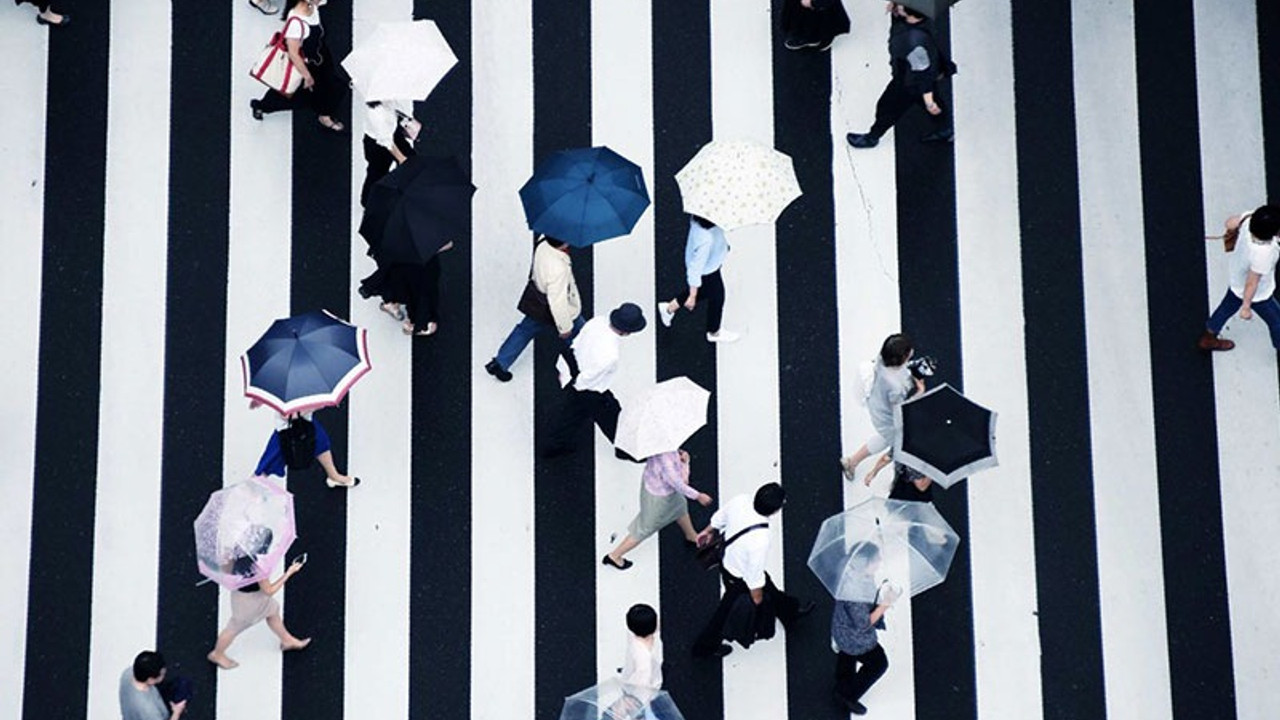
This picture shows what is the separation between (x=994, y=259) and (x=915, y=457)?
96.7 inches

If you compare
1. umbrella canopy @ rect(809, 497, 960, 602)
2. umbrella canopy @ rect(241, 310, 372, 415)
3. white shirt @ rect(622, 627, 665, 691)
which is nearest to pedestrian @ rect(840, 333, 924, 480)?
umbrella canopy @ rect(809, 497, 960, 602)

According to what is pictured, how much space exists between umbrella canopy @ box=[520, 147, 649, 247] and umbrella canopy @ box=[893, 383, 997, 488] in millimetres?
2114

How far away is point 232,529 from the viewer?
958cm

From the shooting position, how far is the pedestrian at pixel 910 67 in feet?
36.4

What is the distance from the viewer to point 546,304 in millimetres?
10773

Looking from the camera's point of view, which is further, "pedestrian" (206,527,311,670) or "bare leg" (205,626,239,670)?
"bare leg" (205,626,239,670)

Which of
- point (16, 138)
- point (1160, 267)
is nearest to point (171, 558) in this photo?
point (16, 138)

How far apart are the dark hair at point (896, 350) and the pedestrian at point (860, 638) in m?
1.15

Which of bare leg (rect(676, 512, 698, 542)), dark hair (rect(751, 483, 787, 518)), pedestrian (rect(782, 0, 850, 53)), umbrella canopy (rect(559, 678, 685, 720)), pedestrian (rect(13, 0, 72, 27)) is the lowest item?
umbrella canopy (rect(559, 678, 685, 720))

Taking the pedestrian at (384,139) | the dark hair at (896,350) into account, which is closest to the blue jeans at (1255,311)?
the dark hair at (896,350)

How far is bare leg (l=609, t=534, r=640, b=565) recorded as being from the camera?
10.8 m

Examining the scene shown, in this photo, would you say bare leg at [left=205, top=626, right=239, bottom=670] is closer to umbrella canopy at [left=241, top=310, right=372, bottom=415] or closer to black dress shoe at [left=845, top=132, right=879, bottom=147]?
umbrella canopy at [left=241, top=310, right=372, bottom=415]

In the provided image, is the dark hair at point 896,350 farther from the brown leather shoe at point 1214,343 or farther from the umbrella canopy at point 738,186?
the brown leather shoe at point 1214,343

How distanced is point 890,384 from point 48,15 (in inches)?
256
